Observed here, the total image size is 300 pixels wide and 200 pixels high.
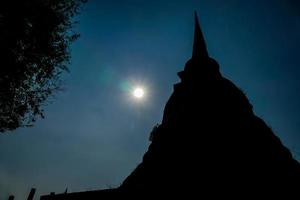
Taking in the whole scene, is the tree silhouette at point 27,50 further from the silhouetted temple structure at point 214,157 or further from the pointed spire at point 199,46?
the pointed spire at point 199,46

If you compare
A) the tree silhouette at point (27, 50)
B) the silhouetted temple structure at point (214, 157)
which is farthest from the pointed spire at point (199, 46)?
the tree silhouette at point (27, 50)

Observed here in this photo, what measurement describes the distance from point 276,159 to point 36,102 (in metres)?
18.1

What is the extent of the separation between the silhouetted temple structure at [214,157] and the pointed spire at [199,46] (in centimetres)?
714

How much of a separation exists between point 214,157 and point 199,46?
18.0m

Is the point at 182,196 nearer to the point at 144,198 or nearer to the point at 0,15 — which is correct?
the point at 144,198

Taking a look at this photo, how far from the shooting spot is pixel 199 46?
2650cm

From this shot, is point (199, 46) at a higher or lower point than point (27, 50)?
higher

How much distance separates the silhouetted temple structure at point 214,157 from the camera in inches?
438

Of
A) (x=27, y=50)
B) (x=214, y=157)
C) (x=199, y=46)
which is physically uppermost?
(x=199, y=46)

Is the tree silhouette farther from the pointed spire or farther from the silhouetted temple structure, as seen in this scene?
the pointed spire

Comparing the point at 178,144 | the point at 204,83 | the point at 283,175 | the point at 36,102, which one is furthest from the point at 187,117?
the point at 36,102

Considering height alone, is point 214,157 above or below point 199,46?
below

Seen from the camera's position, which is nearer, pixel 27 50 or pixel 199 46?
pixel 27 50

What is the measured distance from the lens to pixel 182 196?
37.9 feet
